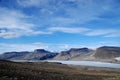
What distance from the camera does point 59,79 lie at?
180ft

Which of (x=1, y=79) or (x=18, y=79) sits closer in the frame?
(x=1, y=79)

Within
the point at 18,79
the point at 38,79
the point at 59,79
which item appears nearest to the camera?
the point at 18,79

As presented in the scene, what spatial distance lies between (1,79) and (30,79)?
29.7 ft

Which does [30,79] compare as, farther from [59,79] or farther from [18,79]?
[59,79]

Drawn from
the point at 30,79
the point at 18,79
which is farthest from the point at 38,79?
the point at 18,79

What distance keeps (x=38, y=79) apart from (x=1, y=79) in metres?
11.1

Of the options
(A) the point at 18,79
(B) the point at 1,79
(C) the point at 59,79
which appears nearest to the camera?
(B) the point at 1,79

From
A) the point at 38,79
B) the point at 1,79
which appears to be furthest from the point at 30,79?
the point at 1,79

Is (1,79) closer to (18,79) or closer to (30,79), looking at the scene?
(18,79)

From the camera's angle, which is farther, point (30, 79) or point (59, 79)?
point (59, 79)

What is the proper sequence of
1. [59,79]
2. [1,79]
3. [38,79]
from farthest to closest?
[59,79], [38,79], [1,79]

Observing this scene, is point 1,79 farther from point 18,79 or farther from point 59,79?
point 59,79

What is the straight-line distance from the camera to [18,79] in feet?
140

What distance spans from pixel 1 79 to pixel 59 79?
67.0 feet
